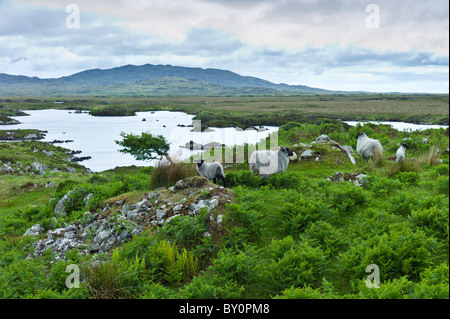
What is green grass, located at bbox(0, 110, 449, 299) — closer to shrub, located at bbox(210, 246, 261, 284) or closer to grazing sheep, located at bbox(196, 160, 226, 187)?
shrub, located at bbox(210, 246, 261, 284)

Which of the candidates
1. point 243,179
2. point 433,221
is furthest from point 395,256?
point 243,179

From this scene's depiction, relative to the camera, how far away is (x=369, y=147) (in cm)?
1512

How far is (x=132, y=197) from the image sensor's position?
1025cm

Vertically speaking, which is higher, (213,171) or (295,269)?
(213,171)

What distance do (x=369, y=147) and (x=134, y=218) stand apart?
12.2 m

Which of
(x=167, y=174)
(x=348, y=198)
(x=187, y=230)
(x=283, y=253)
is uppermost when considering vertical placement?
Answer: (x=167, y=174)

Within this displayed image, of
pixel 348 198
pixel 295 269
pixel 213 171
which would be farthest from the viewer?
pixel 213 171

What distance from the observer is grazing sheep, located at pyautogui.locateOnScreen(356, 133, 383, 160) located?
47.7 ft

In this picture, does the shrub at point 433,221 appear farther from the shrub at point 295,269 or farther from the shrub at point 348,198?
the shrub at point 295,269

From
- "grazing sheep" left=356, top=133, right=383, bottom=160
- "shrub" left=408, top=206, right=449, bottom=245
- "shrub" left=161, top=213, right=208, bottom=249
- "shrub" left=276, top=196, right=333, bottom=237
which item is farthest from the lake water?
"shrub" left=408, top=206, right=449, bottom=245

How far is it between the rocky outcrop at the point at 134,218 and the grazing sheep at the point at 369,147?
926 centimetres

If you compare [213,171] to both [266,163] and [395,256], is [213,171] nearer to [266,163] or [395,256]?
[266,163]

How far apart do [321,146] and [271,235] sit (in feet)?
36.9
